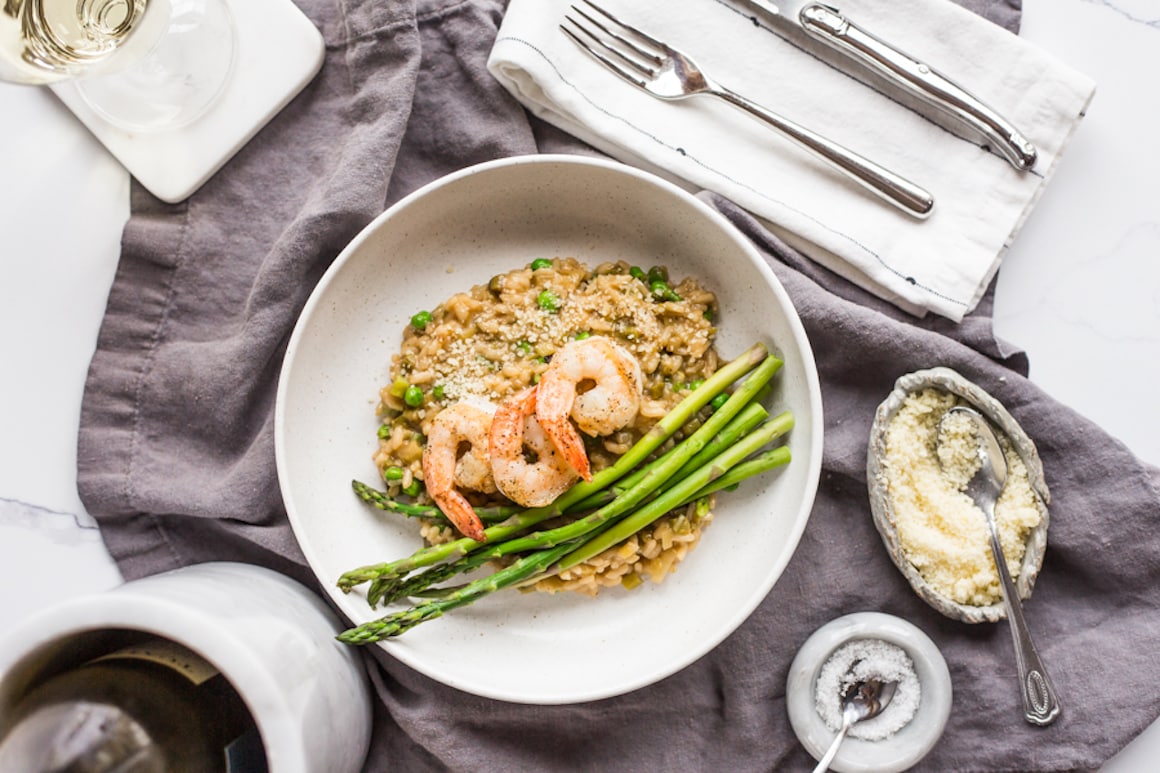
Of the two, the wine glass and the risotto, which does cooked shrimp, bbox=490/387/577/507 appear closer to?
the risotto

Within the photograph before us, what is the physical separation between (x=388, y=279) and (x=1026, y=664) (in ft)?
7.70

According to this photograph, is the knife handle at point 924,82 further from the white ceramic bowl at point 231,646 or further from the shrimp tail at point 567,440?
the white ceramic bowl at point 231,646

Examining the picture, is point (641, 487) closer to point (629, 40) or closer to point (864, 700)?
point (864, 700)

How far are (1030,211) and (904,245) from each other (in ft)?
1.45

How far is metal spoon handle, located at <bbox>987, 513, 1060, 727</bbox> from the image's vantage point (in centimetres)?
288

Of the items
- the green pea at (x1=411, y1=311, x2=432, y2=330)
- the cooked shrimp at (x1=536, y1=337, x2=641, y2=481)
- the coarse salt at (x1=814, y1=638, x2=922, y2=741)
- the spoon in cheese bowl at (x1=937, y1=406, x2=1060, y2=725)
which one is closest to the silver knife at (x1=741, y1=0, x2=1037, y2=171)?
the spoon in cheese bowl at (x1=937, y1=406, x2=1060, y2=725)

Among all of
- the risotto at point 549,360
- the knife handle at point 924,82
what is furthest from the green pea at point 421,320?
the knife handle at point 924,82

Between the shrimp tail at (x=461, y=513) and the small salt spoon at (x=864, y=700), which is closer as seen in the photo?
the shrimp tail at (x=461, y=513)

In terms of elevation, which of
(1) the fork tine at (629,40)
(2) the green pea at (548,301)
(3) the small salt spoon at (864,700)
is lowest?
(3) the small salt spoon at (864,700)

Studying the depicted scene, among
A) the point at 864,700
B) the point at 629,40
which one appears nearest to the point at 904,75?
the point at 629,40

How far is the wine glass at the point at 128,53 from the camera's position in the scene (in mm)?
2738

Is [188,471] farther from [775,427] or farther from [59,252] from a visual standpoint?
[775,427]

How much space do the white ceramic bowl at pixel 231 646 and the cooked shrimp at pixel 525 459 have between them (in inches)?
29.5

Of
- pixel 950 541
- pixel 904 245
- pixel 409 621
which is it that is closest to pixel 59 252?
pixel 409 621
